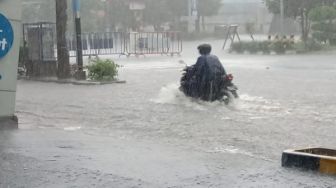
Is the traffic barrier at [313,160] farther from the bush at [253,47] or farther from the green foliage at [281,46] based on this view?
the bush at [253,47]

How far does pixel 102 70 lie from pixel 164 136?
1077 centimetres

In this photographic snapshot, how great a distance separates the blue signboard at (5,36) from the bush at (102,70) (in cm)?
984

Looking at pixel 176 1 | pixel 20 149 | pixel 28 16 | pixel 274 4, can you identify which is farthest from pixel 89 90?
pixel 176 1

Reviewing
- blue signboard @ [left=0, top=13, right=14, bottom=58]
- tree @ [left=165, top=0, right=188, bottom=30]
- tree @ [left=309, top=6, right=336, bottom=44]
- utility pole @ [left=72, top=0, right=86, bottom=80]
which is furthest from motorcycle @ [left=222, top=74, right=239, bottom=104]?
tree @ [left=165, top=0, right=188, bottom=30]

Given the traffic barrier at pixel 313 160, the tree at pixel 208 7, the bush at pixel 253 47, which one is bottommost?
the traffic barrier at pixel 313 160

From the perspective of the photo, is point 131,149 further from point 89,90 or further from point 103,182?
point 89,90

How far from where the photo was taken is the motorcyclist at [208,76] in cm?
1453

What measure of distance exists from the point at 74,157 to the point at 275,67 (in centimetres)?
1946

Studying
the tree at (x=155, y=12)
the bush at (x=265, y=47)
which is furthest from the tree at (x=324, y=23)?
the tree at (x=155, y=12)

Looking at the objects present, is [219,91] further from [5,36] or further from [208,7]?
[208,7]

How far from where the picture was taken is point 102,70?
20.9 metres

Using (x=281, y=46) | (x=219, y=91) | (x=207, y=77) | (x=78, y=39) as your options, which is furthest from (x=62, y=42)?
(x=281, y=46)

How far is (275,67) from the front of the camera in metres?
27.1

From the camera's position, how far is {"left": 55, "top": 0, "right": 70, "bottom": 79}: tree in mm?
21531
